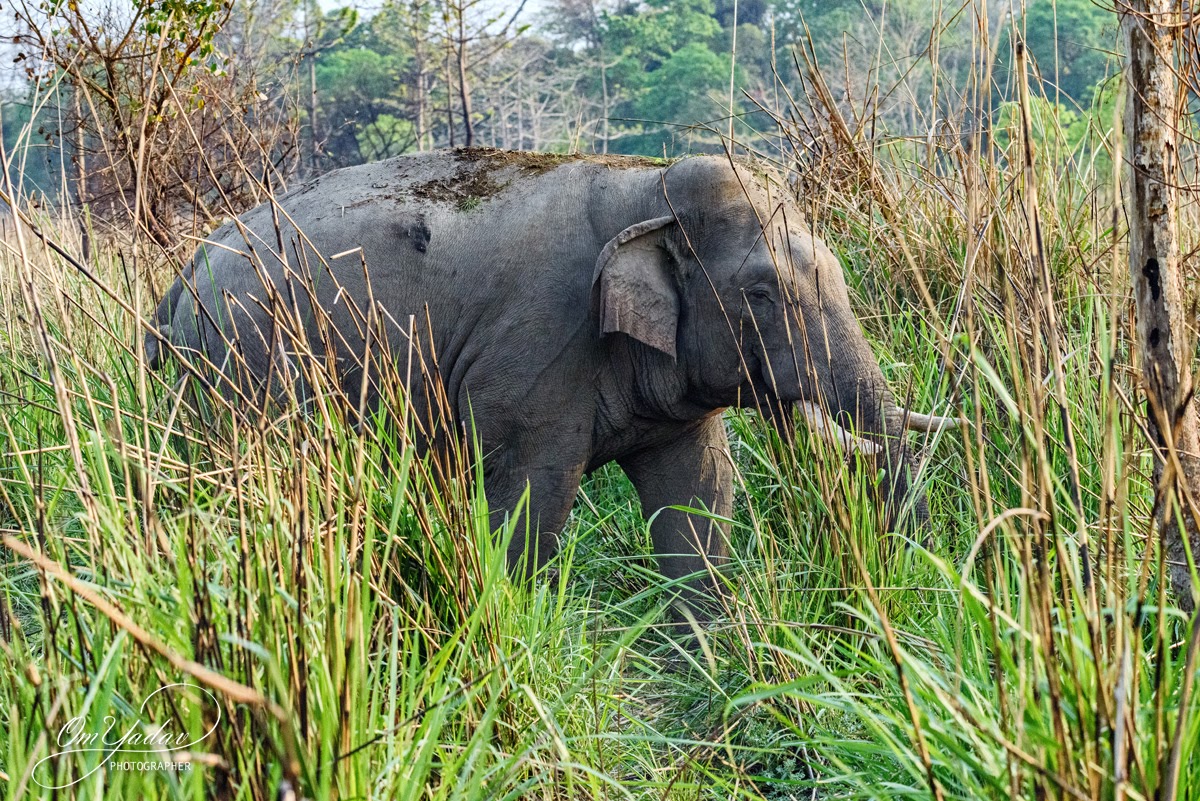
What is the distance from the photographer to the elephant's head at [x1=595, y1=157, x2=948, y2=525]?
13.1 ft

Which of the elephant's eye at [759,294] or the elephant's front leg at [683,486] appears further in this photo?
the elephant's front leg at [683,486]

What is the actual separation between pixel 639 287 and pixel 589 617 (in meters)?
1.10

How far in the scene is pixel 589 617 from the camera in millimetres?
4121

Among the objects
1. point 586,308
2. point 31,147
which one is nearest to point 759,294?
point 586,308

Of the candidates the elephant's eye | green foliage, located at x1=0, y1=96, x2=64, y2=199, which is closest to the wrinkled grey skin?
the elephant's eye

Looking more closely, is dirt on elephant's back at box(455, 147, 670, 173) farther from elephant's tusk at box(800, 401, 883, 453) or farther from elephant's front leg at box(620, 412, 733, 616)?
elephant's tusk at box(800, 401, 883, 453)

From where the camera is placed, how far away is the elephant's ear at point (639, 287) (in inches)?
161

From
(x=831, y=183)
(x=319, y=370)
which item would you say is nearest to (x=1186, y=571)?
(x=319, y=370)

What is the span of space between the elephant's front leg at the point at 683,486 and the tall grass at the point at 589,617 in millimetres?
146

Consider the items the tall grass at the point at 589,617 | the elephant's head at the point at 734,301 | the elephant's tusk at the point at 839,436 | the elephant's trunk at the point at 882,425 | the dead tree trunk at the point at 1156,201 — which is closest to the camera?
the tall grass at the point at 589,617

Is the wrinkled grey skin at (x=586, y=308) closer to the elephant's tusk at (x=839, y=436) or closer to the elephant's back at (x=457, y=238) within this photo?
the elephant's back at (x=457, y=238)

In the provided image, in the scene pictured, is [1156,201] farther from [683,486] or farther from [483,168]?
[483,168]

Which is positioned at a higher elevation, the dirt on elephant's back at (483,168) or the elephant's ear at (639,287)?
the dirt on elephant's back at (483,168)

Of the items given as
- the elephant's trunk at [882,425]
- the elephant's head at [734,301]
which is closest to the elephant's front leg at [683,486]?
the elephant's head at [734,301]
